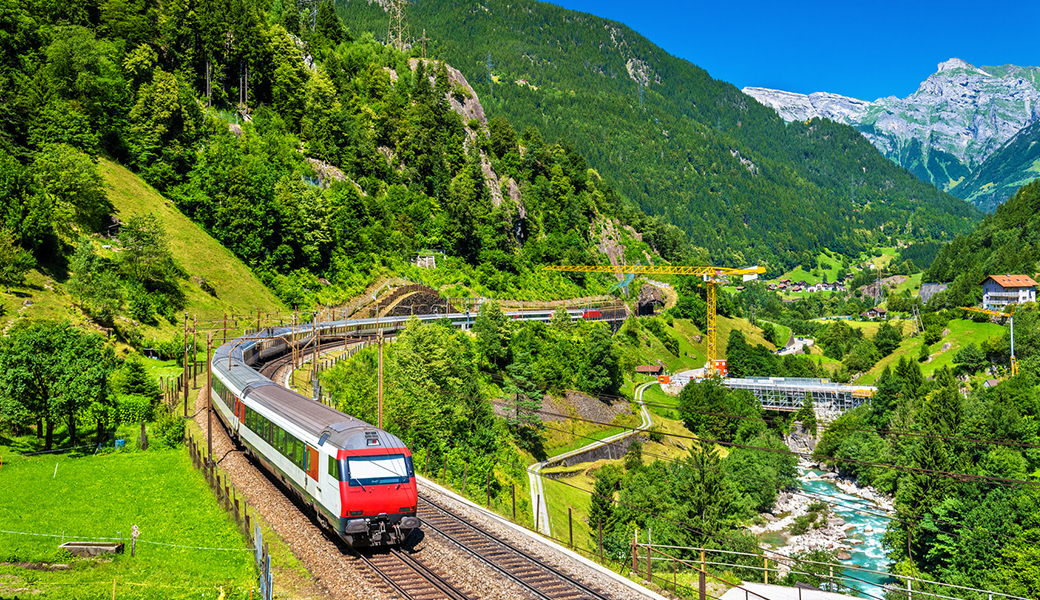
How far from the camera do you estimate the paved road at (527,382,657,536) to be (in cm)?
4794

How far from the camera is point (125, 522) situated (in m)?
24.8

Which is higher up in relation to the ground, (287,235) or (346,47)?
(346,47)

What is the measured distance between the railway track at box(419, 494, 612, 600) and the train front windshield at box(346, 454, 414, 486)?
144 inches

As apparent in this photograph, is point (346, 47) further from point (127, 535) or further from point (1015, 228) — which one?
point (1015, 228)

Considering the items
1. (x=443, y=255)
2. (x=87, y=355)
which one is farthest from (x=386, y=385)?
(x=443, y=255)

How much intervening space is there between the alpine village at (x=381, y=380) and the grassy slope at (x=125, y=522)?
185 mm

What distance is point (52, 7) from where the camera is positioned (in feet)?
268

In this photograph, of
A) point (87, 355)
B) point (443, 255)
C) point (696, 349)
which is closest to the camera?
point (87, 355)

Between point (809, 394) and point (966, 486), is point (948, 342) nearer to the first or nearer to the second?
point (809, 394)

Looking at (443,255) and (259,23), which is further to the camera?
(443,255)

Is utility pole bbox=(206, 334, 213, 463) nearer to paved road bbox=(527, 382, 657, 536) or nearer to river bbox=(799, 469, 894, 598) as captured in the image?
paved road bbox=(527, 382, 657, 536)

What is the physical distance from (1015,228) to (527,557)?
692 ft

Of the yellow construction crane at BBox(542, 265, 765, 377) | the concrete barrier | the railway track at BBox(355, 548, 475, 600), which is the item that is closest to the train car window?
the railway track at BBox(355, 548, 475, 600)

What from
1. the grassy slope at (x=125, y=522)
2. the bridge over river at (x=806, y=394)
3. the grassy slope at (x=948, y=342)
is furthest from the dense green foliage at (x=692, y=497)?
the grassy slope at (x=948, y=342)
